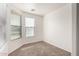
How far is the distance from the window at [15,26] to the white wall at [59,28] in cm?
53

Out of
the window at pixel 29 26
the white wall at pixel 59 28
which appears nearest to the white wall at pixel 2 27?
the window at pixel 29 26

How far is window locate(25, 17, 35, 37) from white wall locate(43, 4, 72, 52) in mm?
251

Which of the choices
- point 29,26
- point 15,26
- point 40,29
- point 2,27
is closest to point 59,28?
point 40,29

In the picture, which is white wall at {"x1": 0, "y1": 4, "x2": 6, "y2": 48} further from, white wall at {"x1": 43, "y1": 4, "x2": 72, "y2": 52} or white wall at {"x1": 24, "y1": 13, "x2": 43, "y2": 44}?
white wall at {"x1": 43, "y1": 4, "x2": 72, "y2": 52}

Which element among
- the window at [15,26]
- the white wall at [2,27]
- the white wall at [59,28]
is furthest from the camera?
the white wall at [59,28]

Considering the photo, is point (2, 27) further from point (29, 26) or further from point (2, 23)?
point (29, 26)

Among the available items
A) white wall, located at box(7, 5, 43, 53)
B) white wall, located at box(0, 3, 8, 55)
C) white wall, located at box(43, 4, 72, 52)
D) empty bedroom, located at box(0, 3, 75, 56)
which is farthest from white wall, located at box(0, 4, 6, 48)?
white wall, located at box(43, 4, 72, 52)

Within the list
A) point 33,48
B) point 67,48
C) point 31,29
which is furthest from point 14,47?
point 67,48

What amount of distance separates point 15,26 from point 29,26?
0.26 metres

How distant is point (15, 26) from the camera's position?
4.27ft

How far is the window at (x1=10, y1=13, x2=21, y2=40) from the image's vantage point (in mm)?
1244

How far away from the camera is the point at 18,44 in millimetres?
1351

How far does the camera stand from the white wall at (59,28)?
135 cm

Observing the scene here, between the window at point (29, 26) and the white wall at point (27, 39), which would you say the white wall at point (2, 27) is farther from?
the window at point (29, 26)
